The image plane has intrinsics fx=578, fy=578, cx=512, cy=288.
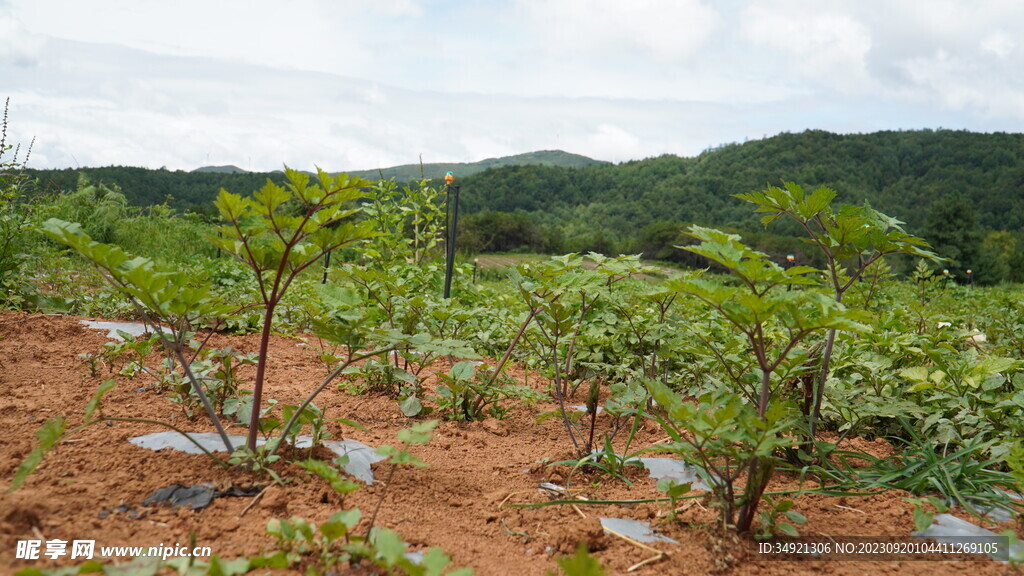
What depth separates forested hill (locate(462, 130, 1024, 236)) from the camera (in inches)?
1849

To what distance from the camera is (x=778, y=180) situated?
49.8 meters

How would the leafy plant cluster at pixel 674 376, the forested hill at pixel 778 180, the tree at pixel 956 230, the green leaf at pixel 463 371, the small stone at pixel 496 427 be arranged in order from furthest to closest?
1. the forested hill at pixel 778 180
2. the tree at pixel 956 230
3. the small stone at pixel 496 427
4. the green leaf at pixel 463 371
5. the leafy plant cluster at pixel 674 376

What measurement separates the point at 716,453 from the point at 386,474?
3.15 ft

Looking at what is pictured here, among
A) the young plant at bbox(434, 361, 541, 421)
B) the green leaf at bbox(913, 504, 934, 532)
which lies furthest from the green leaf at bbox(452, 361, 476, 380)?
the green leaf at bbox(913, 504, 934, 532)

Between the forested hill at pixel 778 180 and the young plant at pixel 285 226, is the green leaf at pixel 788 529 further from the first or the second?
the forested hill at pixel 778 180

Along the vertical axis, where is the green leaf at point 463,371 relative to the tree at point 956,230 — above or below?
below

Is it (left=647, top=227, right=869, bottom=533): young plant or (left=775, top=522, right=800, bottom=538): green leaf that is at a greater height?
(left=647, top=227, right=869, bottom=533): young plant

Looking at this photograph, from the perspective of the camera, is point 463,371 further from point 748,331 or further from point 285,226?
point 748,331

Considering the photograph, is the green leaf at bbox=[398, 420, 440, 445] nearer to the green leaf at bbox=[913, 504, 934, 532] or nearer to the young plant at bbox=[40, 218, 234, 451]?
the young plant at bbox=[40, 218, 234, 451]

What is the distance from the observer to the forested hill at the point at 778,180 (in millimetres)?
46969

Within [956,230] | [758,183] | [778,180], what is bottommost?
[956,230]

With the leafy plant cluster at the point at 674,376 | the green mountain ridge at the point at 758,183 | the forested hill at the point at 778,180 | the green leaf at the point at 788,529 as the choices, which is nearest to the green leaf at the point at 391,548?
the leafy plant cluster at the point at 674,376

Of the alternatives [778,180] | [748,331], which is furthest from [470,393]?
[778,180]

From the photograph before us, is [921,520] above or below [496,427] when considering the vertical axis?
above
